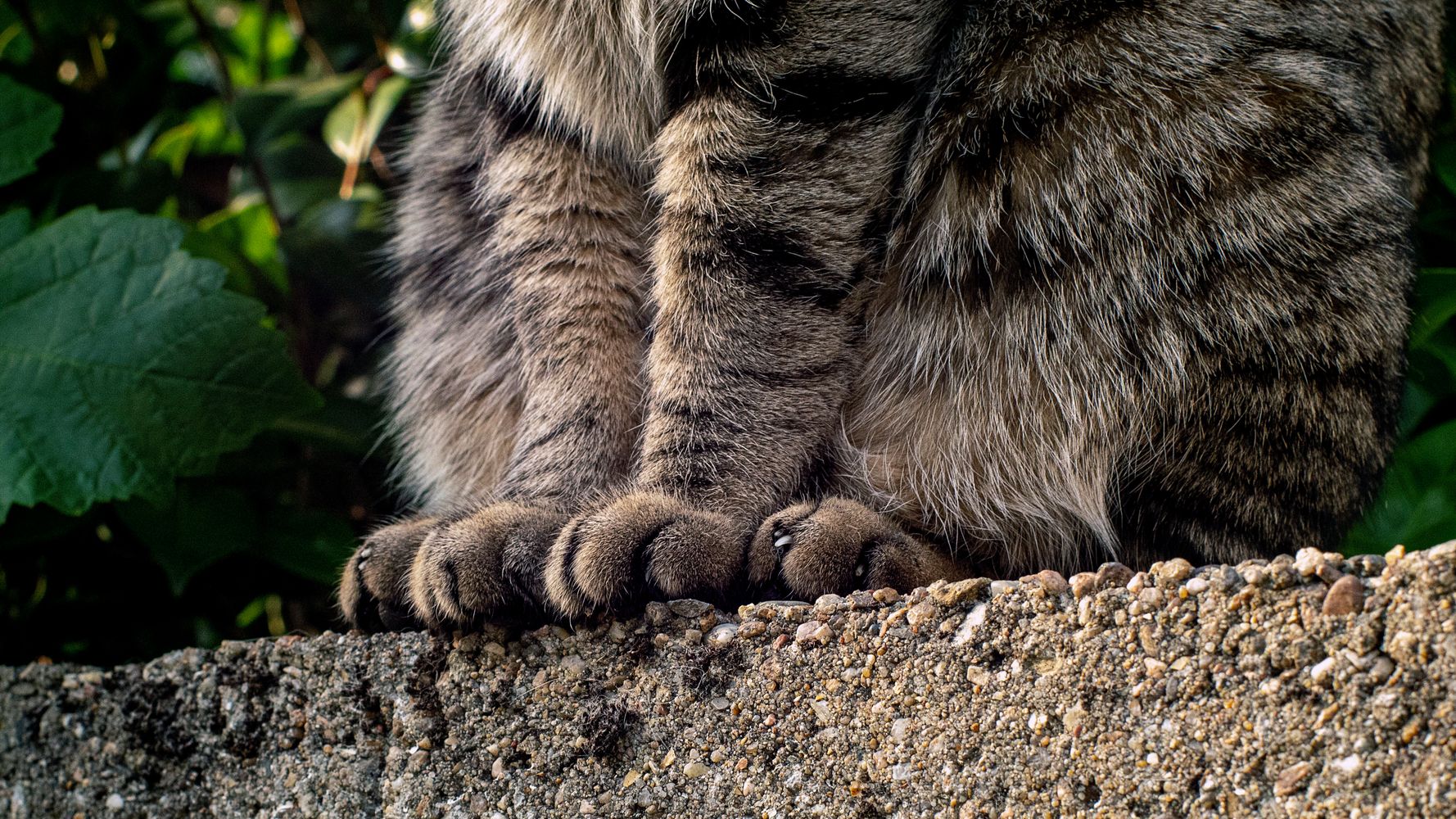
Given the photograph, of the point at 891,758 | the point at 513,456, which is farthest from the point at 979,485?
the point at 513,456

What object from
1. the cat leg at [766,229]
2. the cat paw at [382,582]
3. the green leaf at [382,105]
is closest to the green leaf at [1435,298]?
the cat leg at [766,229]

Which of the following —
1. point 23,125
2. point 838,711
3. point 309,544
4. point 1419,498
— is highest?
point 23,125

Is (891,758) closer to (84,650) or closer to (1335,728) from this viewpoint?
(1335,728)

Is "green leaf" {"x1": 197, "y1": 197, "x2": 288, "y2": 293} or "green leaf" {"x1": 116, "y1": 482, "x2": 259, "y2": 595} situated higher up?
"green leaf" {"x1": 197, "y1": 197, "x2": 288, "y2": 293}

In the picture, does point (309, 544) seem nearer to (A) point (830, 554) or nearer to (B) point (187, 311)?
(B) point (187, 311)

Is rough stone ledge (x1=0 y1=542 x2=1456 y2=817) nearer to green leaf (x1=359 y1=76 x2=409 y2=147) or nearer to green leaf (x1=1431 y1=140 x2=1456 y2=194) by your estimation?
green leaf (x1=359 y1=76 x2=409 y2=147)

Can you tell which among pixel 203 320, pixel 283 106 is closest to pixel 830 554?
pixel 203 320

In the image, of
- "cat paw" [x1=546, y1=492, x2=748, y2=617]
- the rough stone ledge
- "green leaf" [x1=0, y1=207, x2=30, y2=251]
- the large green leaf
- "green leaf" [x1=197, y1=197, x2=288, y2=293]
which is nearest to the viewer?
the rough stone ledge

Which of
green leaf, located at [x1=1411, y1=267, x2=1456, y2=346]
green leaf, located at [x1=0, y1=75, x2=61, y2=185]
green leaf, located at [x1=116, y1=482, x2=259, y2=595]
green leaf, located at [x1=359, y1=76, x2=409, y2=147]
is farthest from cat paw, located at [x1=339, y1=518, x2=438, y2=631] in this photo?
green leaf, located at [x1=1411, y1=267, x2=1456, y2=346]
